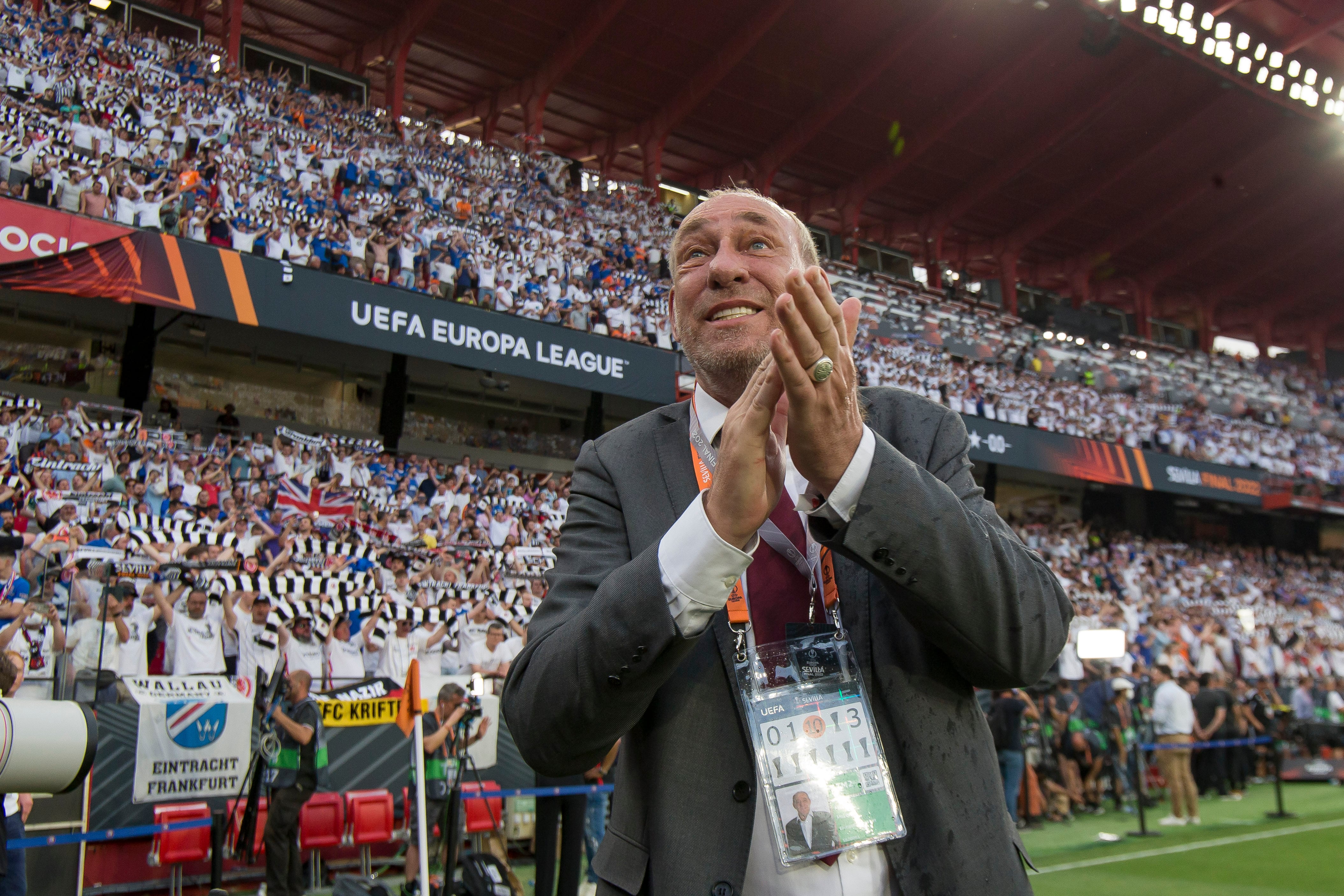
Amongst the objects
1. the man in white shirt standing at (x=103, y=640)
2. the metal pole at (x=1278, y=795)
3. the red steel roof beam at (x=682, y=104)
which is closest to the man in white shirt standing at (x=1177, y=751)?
the metal pole at (x=1278, y=795)

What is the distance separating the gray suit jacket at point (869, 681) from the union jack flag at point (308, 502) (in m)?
12.0

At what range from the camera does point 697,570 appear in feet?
4.07

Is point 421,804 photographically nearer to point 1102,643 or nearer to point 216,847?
point 216,847

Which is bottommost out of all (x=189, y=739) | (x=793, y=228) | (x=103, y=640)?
(x=189, y=739)

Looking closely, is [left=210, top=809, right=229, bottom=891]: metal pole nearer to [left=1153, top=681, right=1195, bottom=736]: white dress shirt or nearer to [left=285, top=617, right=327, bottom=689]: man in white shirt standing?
[left=285, top=617, right=327, bottom=689]: man in white shirt standing

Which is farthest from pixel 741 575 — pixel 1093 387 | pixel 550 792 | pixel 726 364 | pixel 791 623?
pixel 1093 387

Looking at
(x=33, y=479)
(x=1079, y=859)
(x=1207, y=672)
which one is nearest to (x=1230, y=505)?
(x=1207, y=672)

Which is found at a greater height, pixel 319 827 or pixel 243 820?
pixel 243 820

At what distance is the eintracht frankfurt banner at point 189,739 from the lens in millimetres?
7723

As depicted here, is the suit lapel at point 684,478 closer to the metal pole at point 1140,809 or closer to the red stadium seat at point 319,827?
the red stadium seat at point 319,827

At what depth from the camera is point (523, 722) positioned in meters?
1.39

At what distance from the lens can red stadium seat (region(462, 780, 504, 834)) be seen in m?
8.52

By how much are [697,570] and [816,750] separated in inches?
14.1

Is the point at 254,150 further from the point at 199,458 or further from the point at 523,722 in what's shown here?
the point at 523,722
